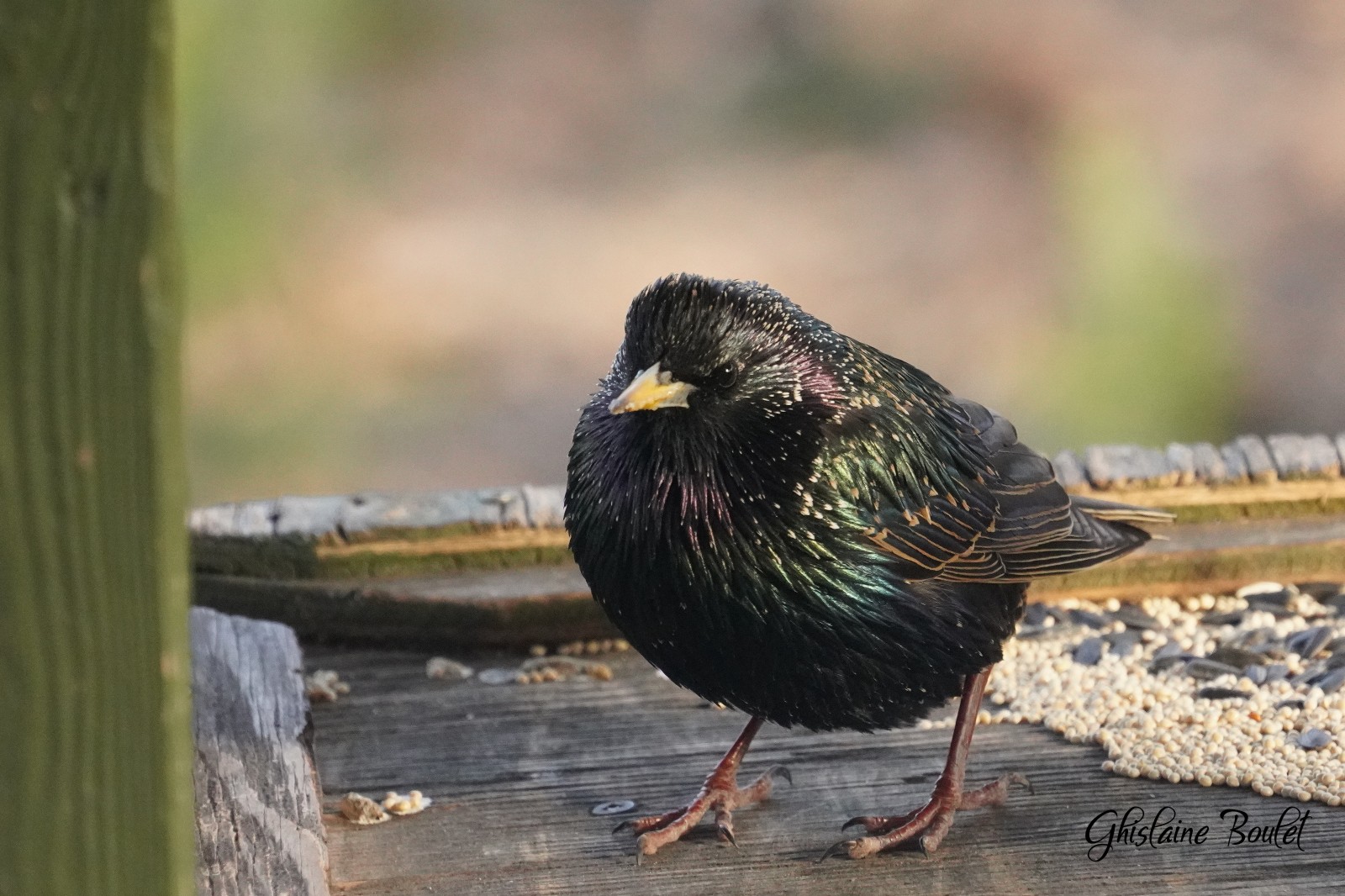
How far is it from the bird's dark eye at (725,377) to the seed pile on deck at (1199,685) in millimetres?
1044

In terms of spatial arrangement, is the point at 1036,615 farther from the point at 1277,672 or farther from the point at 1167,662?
the point at 1277,672

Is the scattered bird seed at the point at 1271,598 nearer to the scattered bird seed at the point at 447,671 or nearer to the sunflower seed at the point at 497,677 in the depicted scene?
the sunflower seed at the point at 497,677

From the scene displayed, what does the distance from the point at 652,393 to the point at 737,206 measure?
6892mm

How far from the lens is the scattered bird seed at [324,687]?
3.42 metres

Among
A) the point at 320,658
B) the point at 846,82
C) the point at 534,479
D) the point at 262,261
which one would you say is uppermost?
the point at 846,82

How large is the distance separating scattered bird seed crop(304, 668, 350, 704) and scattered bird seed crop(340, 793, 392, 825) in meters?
0.52

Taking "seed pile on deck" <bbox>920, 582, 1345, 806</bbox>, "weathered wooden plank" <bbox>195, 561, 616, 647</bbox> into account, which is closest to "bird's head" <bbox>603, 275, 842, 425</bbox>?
"seed pile on deck" <bbox>920, 582, 1345, 806</bbox>

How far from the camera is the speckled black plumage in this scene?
102 inches

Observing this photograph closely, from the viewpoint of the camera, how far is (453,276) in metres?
8.75

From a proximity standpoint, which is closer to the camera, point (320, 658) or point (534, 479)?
point (320, 658)

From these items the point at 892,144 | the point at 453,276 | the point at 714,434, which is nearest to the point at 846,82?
the point at 892,144

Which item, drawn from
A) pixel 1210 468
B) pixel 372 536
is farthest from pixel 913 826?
pixel 1210 468

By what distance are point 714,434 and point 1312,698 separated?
148cm

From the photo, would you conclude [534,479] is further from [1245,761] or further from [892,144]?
[1245,761]
